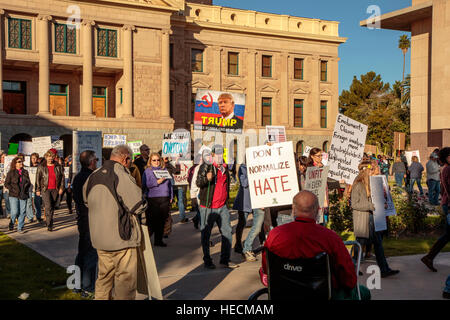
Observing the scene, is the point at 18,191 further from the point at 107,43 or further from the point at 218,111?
the point at 107,43

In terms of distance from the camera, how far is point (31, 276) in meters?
7.78

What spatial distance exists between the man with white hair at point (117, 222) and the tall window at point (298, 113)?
145 feet

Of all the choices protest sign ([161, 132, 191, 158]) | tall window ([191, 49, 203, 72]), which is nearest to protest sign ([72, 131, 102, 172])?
protest sign ([161, 132, 191, 158])

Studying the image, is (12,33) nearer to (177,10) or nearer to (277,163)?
(177,10)

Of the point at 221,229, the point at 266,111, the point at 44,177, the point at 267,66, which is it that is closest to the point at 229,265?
the point at 221,229

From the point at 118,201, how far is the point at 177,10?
36099 mm

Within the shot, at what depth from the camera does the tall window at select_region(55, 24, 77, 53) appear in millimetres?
36094

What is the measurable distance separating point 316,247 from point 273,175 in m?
3.92

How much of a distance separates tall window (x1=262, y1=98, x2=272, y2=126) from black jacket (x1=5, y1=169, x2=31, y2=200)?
1408 inches

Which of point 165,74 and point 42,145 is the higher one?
point 165,74

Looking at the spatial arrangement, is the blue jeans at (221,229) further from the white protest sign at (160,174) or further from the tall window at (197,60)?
the tall window at (197,60)

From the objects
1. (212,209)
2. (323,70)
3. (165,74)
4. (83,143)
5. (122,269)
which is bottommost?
(122,269)

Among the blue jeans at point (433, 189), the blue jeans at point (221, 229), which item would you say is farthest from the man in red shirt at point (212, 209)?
the blue jeans at point (433, 189)

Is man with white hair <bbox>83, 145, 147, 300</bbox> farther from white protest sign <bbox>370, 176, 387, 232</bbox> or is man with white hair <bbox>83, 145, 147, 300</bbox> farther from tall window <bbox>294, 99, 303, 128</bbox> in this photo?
tall window <bbox>294, 99, 303, 128</bbox>
